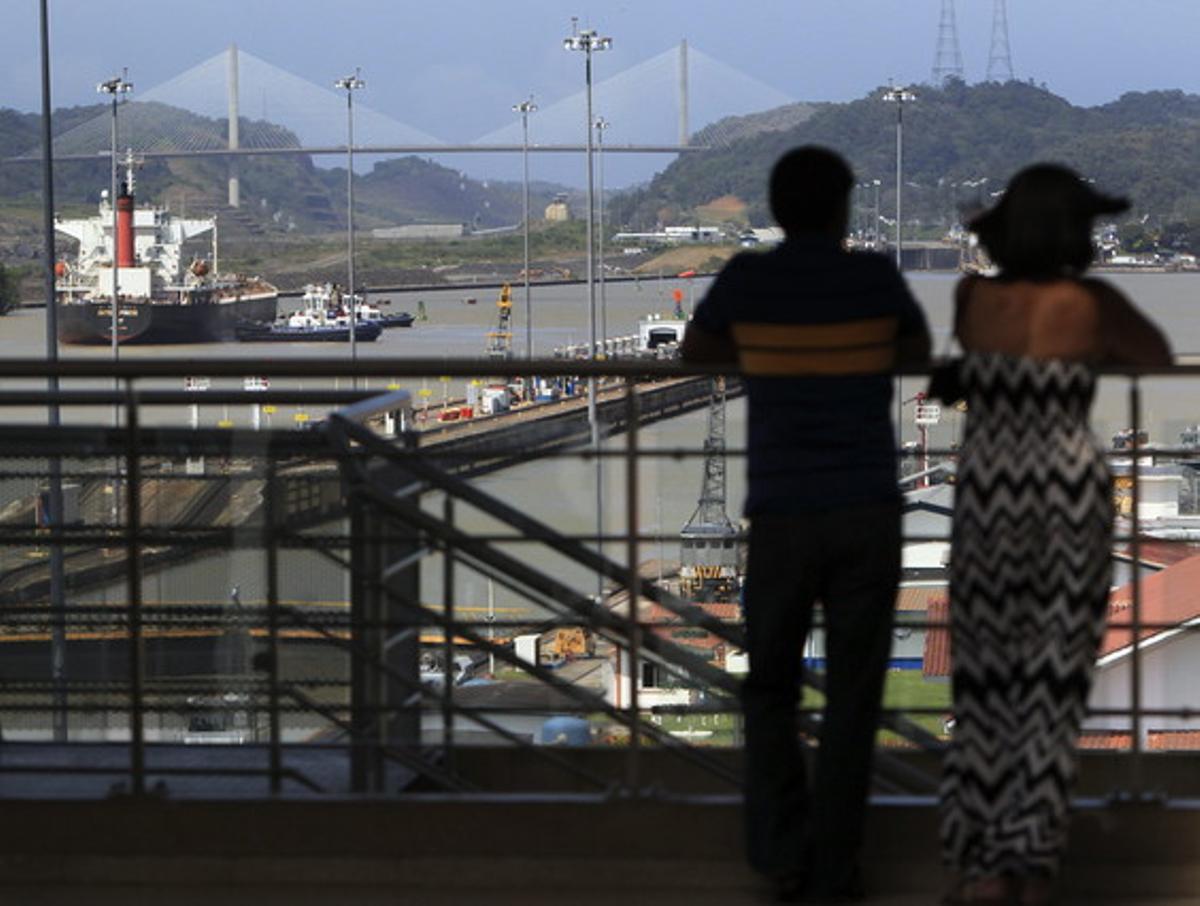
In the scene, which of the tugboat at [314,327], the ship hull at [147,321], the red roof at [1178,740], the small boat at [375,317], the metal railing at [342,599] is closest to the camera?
the metal railing at [342,599]

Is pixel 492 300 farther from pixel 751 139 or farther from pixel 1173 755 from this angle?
pixel 1173 755

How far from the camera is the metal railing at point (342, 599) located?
3.57 metres

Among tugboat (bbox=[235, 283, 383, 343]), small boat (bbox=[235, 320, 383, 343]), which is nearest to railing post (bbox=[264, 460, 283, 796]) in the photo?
tugboat (bbox=[235, 283, 383, 343])

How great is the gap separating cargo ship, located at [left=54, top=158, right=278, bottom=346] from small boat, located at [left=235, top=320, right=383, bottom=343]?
3.47ft

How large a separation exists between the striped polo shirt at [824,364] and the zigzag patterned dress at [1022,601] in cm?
12

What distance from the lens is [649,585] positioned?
360 centimetres

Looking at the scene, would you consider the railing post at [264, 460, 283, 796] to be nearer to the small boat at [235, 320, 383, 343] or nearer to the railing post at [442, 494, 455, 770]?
the railing post at [442, 494, 455, 770]

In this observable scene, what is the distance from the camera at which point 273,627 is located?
3.68m

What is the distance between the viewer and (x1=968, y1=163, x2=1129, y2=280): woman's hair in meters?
2.86

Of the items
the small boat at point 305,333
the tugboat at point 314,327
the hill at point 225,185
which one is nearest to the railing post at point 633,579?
the tugboat at point 314,327

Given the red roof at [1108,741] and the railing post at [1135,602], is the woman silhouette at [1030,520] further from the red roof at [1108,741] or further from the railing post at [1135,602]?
the red roof at [1108,741]

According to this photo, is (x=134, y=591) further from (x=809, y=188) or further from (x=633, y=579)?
(x=809, y=188)

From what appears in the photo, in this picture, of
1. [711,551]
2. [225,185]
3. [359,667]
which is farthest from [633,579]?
[225,185]

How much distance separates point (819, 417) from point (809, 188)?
0.30 meters
